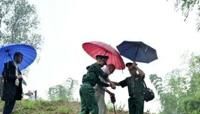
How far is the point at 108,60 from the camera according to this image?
13.2 m

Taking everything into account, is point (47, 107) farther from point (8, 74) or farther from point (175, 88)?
point (175, 88)

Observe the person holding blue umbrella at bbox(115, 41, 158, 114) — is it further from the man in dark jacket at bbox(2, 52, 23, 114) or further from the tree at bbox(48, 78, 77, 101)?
the tree at bbox(48, 78, 77, 101)

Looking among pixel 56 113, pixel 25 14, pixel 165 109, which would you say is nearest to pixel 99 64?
pixel 56 113

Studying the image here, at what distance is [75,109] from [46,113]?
0.98 metres

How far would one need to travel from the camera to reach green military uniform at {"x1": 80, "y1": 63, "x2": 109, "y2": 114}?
39.8ft

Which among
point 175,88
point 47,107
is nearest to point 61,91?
point 175,88

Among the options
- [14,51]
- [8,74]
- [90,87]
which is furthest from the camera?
[14,51]

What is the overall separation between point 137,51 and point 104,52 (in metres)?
0.76

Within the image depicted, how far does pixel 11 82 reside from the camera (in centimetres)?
1308

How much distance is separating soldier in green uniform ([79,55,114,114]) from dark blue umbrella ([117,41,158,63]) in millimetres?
967

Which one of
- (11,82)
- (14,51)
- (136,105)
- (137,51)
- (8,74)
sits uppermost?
(14,51)

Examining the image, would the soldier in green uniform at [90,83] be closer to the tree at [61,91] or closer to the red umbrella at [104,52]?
the red umbrella at [104,52]

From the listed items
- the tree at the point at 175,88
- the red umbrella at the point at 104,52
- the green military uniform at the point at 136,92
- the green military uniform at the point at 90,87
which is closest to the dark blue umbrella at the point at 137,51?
the red umbrella at the point at 104,52

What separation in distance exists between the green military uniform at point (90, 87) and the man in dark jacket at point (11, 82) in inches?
65.6
